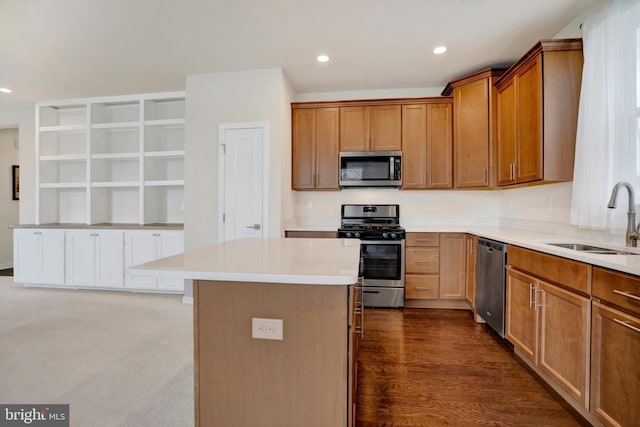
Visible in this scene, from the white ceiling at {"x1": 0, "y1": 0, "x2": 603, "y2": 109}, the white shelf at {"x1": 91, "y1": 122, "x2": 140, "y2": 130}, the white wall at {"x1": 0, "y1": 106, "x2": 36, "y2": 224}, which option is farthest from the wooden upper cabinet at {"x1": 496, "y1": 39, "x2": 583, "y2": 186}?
the white wall at {"x1": 0, "y1": 106, "x2": 36, "y2": 224}

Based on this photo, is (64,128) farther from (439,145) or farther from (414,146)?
(439,145)

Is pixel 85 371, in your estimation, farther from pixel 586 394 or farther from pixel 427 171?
pixel 427 171

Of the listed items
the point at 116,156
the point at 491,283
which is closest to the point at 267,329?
the point at 491,283

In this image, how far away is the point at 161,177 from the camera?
14.9 feet

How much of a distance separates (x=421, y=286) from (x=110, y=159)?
4802 millimetres

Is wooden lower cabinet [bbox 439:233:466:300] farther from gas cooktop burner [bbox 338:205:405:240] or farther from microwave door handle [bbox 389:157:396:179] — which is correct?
microwave door handle [bbox 389:157:396:179]

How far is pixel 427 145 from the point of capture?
3.76m

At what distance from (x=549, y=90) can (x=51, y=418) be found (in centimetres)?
398

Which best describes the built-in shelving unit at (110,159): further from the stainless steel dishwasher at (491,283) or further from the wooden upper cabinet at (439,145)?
the stainless steel dishwasher at (491,283)

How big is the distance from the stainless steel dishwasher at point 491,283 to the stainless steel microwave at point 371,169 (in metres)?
1.25

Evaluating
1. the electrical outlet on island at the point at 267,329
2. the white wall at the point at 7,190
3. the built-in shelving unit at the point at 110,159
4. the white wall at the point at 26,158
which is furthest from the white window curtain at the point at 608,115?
the white wall at the point at 7,190

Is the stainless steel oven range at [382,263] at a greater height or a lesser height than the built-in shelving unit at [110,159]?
lesser

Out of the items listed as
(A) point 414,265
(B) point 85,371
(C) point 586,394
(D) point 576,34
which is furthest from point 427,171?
(B) point 85,371

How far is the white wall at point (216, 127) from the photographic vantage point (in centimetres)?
347
